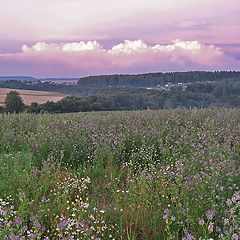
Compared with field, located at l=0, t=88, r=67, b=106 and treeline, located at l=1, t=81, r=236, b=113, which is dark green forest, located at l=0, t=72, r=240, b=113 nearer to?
treeline, located at l=1, t=81, r=236, b=113

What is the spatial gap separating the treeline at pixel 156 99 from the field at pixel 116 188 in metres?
27.9

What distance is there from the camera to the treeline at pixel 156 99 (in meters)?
35.6

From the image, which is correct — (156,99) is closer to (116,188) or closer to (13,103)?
(13,103)

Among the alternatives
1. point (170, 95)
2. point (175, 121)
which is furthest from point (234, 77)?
point (175, 121)

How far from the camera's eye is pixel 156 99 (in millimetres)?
58000

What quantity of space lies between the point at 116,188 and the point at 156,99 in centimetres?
5479

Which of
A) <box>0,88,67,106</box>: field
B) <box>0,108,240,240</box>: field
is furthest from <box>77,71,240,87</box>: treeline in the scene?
<box>0,108,240,240</box>: field

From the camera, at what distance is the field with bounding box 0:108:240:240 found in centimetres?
301

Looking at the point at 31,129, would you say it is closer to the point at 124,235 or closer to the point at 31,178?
the point at 31,178

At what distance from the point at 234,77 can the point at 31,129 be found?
280 ft

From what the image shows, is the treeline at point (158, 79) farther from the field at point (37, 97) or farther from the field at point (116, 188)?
the field at point (116, 188)

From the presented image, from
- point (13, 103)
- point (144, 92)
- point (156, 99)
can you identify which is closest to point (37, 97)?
point (13, 103)

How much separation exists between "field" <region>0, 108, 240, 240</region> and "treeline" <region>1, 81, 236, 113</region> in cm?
2786

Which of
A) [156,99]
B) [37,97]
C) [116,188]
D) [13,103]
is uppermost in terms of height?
[37,97]
